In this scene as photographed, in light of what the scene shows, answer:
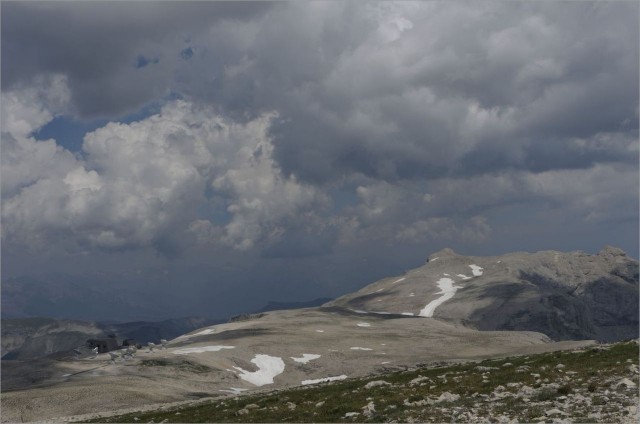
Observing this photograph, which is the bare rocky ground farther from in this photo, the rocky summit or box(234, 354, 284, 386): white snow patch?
box(234, 354, 284, 386): white snow patch

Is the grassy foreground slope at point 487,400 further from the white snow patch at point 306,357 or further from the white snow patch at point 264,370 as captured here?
the white snow patch at point 306,357

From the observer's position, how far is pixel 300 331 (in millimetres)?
153750

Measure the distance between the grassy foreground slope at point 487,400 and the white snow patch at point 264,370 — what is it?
176ft

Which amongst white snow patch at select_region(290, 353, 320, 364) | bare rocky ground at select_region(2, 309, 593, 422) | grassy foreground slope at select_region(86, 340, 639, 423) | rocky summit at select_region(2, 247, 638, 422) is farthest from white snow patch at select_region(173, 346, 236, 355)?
grassy foreground slope at select_region(86, 340, 639, 423)

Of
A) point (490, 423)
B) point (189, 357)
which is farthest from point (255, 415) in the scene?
point (189, 357)

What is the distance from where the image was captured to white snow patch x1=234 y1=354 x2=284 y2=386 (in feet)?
325

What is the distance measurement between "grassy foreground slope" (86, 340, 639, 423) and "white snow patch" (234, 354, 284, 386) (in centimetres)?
5375

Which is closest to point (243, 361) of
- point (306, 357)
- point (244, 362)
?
point (244, 362)

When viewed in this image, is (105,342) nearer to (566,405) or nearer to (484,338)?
(484,338)

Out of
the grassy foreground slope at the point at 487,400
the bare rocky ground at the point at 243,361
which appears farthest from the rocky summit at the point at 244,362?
the grassy foreground slope at the point at 487,400

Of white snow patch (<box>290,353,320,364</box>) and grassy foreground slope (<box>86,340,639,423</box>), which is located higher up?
grassy foreground slope (<box>86,340,639,423</box>)

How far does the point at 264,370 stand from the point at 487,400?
8009 cm

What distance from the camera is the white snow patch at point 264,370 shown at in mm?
99000

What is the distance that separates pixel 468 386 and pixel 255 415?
12.2m
